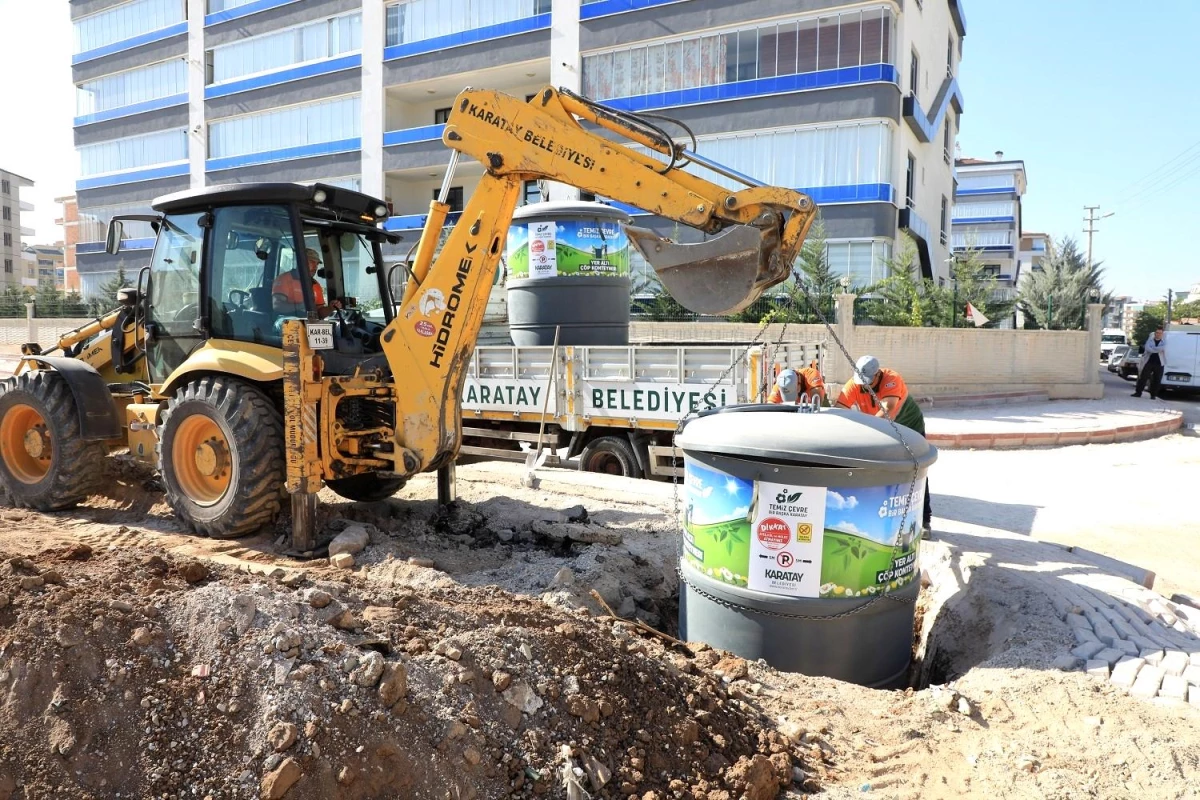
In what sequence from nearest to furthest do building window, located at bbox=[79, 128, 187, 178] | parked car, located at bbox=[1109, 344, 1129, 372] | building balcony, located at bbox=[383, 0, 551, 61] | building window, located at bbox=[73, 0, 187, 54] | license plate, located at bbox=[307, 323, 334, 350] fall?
license plate, located at bbox=[307, 323, 334, 350]
building balcony, located at bbox=[383, 0, 551, 61]
parked car, located at bbox=[1109, 344, 1129, 372]
building window, located at bbox=[73, 0, 187, 54]
building window, located at bbox=[79, 128, 187, 178]

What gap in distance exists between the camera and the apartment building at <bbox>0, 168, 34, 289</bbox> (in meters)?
67.6

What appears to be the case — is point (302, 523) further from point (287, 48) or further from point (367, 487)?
point (287, 48)

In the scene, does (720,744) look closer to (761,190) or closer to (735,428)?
(735,428)

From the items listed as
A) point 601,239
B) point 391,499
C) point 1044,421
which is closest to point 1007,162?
point 1044,421

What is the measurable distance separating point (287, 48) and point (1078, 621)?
34.9 m

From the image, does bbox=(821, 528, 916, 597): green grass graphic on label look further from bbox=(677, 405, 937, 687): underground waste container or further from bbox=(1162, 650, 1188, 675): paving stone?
bbox=(1162, 650, 1188, 675): paving stone

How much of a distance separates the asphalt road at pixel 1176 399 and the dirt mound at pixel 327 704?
17.3 metres

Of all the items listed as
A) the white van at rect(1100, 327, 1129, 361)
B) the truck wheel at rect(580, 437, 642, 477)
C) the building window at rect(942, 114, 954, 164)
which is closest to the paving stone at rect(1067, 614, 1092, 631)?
the truck wheel at rect(580, 437, 642, 477)

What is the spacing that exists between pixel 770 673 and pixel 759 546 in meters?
0.64

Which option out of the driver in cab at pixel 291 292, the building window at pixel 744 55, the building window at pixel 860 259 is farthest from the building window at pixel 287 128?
the driver in cab at pixel 291 292

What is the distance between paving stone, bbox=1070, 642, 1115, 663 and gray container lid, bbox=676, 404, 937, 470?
1210mm

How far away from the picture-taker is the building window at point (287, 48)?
31.4 metres

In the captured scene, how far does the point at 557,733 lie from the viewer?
3.20 meters

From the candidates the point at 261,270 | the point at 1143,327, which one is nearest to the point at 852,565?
the point at 261,270
